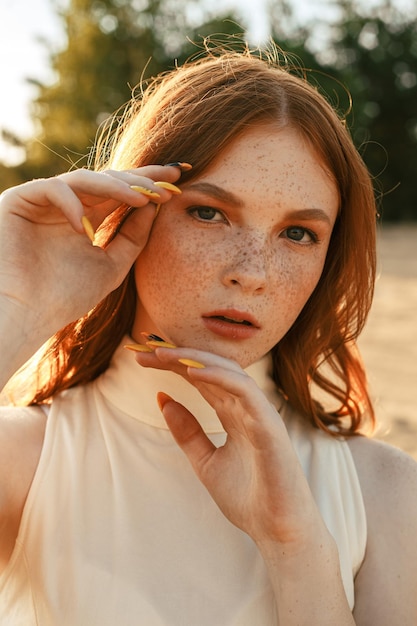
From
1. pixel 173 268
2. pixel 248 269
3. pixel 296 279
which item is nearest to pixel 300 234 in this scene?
pixel 296 279

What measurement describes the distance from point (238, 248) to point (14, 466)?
77 centimetres

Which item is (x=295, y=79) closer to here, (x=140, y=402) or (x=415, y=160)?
(x=140, y=402)

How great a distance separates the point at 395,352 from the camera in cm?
857

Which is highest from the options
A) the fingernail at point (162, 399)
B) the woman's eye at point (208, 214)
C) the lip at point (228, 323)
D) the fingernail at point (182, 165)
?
the fingernail at point (182, 165)

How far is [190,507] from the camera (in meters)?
2.01

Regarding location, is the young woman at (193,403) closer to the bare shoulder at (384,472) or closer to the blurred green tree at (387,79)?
the bare shoulder at (384,472)

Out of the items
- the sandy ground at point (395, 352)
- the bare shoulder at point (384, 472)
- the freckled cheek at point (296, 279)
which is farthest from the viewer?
the sandy ground at point (395, 352)

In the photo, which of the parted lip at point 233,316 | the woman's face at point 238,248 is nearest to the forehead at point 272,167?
the woman's face at point 238,248

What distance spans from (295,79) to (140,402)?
998 millimetres

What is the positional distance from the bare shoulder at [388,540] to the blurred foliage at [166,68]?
836 inches

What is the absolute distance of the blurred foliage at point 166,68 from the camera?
23.8 m

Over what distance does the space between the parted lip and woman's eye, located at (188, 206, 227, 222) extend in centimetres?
24

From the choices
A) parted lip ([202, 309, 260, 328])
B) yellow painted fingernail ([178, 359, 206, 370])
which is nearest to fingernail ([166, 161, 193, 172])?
parted lip ([202, 309, 260, 328])

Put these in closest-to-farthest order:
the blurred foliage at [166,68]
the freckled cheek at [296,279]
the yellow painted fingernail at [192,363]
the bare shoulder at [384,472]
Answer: the yellow painted fingernail at [192,363] → the freckled cheek at [296,279] → the bare shoulder at [384,472] → the blurred foliage at [166,68]
